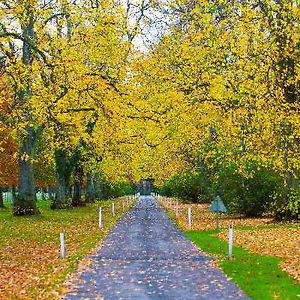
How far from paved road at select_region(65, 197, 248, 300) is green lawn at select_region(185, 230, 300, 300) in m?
0.32

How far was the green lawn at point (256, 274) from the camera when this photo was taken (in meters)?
11.9

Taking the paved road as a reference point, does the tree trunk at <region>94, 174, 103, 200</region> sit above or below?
above

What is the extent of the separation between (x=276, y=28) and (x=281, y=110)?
321 cm

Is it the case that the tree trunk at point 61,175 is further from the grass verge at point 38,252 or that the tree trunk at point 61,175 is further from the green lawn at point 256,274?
the green lawn at point 256,274

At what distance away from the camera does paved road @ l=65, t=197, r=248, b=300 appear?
12.0 m

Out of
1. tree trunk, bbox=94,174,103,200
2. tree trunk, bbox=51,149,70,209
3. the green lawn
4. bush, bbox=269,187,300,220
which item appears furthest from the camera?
tree trunk, bbox=94,174,103,200

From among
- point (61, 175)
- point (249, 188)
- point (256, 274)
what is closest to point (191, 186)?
point (61, 175)

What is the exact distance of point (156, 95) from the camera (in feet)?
97.6

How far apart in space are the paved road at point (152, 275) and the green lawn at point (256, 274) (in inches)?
12.5

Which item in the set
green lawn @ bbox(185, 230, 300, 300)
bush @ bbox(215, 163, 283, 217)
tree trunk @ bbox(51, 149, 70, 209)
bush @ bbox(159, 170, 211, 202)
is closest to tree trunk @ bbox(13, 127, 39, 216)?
bush @ bbox(215, 163, 283, 217)

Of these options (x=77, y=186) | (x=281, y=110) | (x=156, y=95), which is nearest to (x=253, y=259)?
(x=281, y=110)

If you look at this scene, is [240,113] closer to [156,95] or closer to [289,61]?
[289,61]

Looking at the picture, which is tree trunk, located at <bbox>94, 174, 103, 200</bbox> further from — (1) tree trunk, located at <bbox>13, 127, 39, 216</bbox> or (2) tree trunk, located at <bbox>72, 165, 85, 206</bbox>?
(1) tree trunk, located at <bbox>13, 127, 39, 216</bbox>

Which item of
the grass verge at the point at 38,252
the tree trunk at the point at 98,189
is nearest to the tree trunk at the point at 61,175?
the grass verge at the point at 38,252
